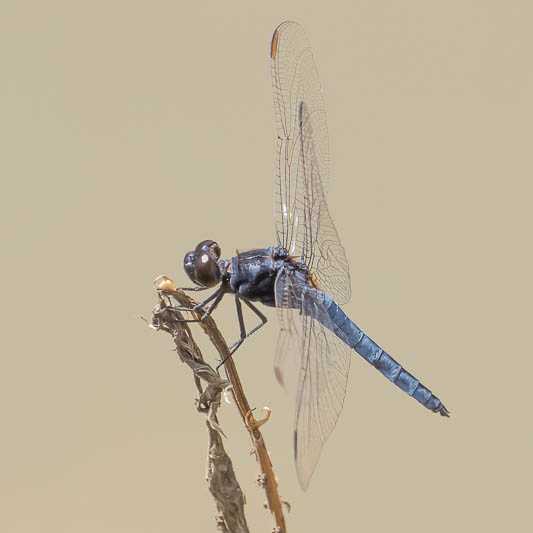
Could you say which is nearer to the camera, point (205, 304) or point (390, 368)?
point (205, 304)

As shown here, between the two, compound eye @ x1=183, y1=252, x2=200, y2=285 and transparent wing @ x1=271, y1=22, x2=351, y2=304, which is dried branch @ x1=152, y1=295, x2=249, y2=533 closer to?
compound eye @ x1=183, y1=252, x2=200, y2=285

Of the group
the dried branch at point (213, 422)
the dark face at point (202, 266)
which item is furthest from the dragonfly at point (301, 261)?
the dried branch at point (213, 422)

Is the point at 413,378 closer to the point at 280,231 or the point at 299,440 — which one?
the point at 280,231

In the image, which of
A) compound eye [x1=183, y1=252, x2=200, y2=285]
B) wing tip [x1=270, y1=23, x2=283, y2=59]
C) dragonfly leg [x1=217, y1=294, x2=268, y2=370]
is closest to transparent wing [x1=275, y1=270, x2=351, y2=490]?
dragonfly leg [x1=217, y1=294, x2=268, y2=370]

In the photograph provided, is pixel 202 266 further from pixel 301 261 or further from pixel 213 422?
pixel 213 422

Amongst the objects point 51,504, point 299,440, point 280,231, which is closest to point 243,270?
point 280,231

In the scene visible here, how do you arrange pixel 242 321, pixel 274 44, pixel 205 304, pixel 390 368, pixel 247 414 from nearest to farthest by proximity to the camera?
pixel 247 414, pixel 205 304, pixel 242 321, pixel 274 44, pixel 390 368

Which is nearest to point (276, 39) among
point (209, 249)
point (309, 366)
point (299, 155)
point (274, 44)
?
point (274, 44)
